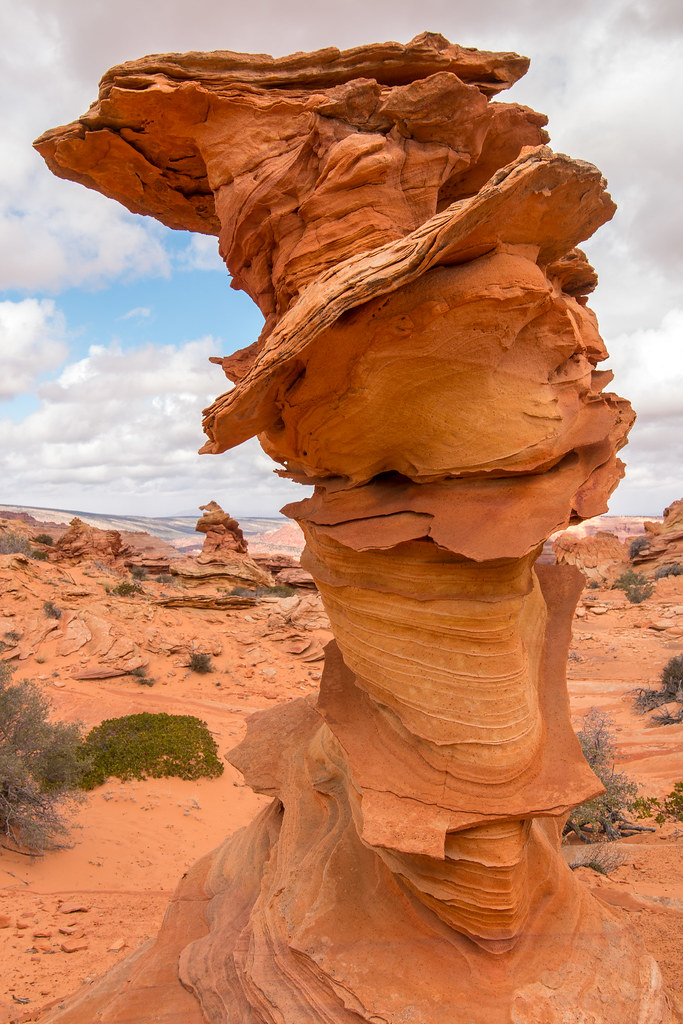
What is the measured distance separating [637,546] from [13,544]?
29.9 m

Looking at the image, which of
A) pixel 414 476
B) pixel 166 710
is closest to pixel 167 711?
pixel 166 710

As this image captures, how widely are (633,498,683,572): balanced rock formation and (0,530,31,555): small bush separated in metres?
28.0

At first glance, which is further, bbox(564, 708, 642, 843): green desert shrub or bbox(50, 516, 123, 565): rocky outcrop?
bbox(50, 516, 123, 565): rocky outcrop

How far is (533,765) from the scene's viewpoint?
343cm

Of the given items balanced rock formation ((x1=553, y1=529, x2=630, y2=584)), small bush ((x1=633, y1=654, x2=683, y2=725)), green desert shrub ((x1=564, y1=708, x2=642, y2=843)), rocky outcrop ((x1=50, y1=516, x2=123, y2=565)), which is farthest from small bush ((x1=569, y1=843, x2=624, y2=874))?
balanced rock formation ((x1=553, y1=529, x2=630, y2=584))

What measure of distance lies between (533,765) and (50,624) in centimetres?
1380

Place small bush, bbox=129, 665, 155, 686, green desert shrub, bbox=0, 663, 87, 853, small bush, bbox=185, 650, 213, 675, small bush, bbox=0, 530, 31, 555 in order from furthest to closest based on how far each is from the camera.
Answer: small bush, bbox=0, 530, 31, 555 → small bush, bbox=185, 650, 213, 675 → small bush, bbox=129, 665, 155, 686 → green desert shrub, bbox=0, 663, 87, 853

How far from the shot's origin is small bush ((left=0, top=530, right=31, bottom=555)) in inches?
886

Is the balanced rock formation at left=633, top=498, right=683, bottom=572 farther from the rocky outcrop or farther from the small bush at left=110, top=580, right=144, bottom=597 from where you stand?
the rocky outcrop

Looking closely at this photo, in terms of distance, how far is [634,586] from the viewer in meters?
23.0

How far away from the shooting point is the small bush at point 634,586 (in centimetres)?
2130

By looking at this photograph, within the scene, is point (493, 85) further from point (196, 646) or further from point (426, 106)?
point (196, 646)

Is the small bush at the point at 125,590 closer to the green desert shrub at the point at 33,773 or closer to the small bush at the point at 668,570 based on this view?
the green desert shrub at the point at 33,773

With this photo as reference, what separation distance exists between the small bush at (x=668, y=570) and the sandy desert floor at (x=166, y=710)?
6.93 ft
